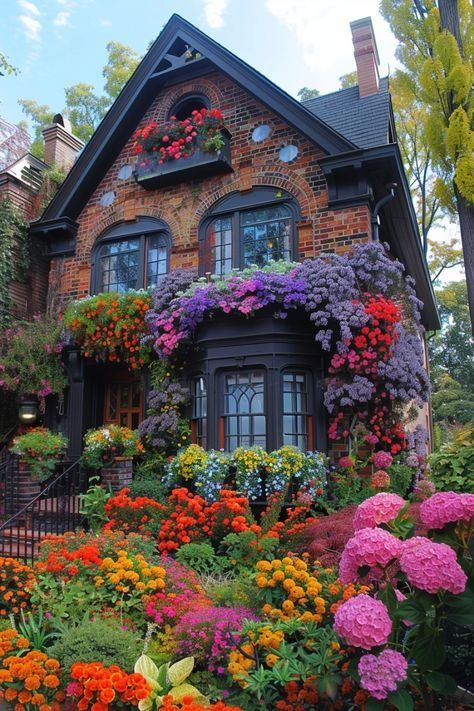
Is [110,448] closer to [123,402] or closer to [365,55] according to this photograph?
[123,402]

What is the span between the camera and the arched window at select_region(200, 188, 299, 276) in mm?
9234

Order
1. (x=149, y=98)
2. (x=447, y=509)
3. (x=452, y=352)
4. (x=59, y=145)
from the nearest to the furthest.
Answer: (x=447, y=509)
(x=149, y=98)
(x=59, y=145)
(x=452, y=352)

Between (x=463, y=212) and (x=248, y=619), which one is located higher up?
(x=463, y=212)

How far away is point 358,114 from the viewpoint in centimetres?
987

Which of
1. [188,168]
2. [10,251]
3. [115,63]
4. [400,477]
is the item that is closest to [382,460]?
[400,477]

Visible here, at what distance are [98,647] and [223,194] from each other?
7.90m

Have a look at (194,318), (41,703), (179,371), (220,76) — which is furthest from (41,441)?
(220,76)

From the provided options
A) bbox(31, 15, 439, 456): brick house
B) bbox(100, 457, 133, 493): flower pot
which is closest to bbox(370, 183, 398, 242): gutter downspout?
bbox(31, 15, 439, 456): brick house

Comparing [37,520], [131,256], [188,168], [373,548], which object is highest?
[188,168]

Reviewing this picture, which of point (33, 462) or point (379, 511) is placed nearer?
point (379, 511)

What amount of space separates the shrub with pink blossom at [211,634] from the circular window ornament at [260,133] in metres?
8.04

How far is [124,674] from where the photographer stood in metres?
3.35

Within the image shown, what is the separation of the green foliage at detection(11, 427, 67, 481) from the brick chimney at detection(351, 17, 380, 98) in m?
8.65

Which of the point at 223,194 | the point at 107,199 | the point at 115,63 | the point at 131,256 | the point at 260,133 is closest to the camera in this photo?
the point at 260,133
